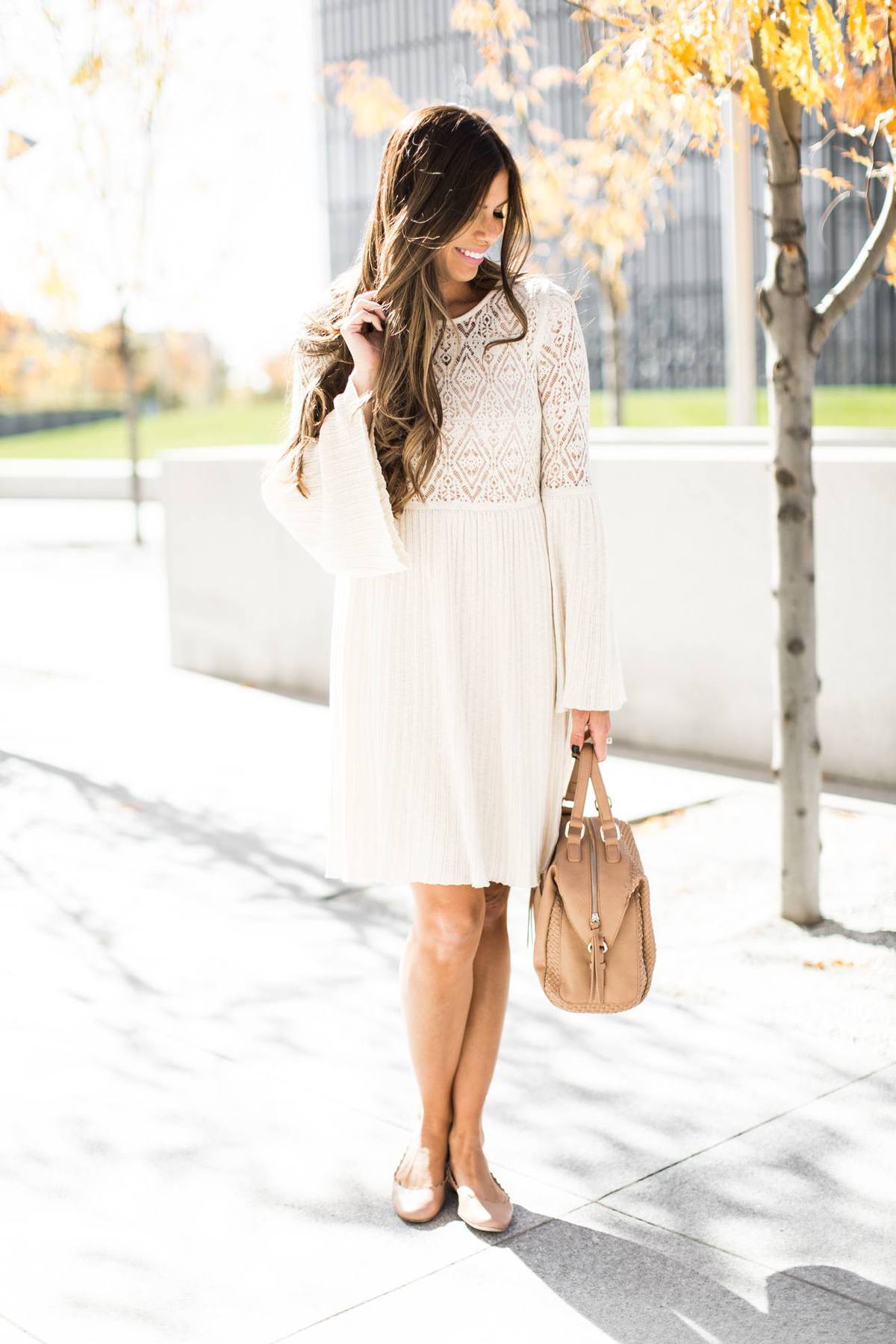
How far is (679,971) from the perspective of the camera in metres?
4.66

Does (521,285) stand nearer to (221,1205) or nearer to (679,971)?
(221,1205)

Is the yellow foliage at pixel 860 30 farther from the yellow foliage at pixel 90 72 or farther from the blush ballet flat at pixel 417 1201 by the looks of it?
the yellow foliage at pixel 90 72

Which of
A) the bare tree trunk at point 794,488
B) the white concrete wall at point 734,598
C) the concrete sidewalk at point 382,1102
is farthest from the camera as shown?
the white concrete wall at point 734,598

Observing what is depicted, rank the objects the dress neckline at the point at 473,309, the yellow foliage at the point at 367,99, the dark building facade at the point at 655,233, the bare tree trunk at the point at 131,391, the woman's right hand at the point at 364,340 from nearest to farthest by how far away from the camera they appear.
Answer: the woman's right hand at the point at 364,340
the dress neckline at the point at 473,309
the yellow foliage at the point at 367,99
the bare tree trunk at the point at 131,391
the dark building facade at the point at 655,233

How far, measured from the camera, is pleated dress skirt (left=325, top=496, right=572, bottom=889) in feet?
10.3

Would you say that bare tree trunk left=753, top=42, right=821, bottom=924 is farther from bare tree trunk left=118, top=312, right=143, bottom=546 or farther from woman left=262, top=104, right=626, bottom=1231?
bare tree trunk left=118, top=312, right=143, bottom=546

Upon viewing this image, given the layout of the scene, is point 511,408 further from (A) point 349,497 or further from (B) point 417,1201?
(B) point 417,1201

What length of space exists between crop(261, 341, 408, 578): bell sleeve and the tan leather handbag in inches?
23.5

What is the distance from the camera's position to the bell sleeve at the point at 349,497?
304 cm

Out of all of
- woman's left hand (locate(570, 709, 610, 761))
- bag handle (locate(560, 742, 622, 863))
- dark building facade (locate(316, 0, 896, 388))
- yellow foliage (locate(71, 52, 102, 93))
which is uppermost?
dark building facade (locate(316, 0, 896, 388))

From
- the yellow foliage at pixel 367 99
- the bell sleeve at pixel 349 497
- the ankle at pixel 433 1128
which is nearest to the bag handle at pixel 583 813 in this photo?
the bell sleeve at pixel 349 497

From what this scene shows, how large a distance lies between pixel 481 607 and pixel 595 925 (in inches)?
25.6

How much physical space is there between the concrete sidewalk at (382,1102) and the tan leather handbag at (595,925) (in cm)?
50

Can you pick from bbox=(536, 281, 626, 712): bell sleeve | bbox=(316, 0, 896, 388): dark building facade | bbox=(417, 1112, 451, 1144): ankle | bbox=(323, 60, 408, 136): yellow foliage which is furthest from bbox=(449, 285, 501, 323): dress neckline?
bbox=(316, 0, 896, 388): dark building facade
